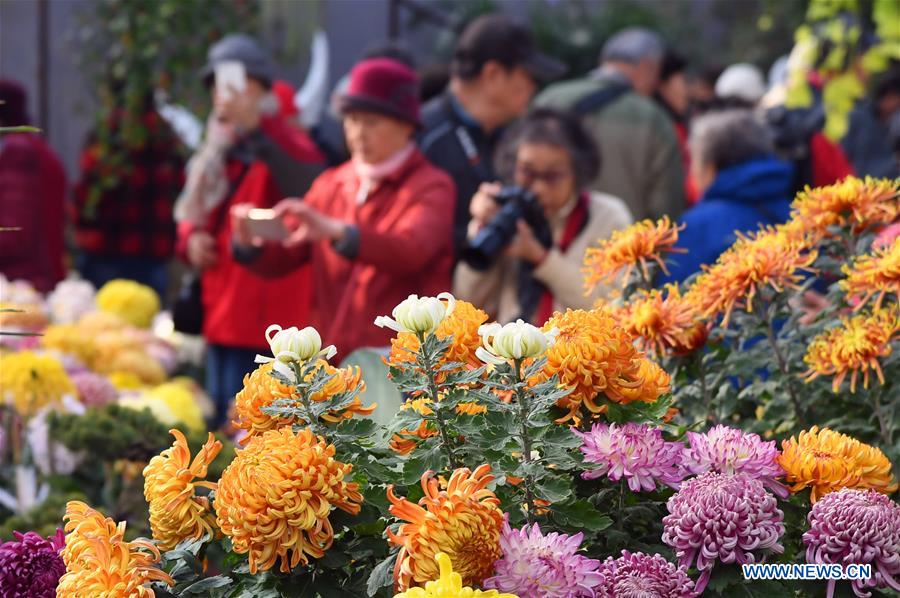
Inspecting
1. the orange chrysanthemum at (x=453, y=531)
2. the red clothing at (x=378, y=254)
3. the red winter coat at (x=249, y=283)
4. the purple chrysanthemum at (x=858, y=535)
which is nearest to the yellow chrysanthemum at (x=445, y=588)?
the orange chrysanthemum at (x=453, y=531)

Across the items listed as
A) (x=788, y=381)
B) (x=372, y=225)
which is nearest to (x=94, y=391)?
(x=372, y=225)

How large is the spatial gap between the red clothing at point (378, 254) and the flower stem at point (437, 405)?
7.08 ft

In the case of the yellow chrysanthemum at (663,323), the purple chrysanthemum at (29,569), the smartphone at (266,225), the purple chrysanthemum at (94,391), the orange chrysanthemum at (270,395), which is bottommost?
the purple chrysanthemum at (94,391)

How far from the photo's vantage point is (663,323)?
162cm

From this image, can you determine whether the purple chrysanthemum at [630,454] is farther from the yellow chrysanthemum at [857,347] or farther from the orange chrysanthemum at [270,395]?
the yellow chrysanthemum at [857,347]

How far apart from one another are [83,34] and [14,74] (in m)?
2.04

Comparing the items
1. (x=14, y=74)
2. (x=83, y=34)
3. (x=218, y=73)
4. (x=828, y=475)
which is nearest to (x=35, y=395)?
(x=218, y=73)

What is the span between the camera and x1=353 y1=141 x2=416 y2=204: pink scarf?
3592 millimetres

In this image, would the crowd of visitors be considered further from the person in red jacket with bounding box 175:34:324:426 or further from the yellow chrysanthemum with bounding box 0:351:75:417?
the yellow chrysanthemum with bounding box 0:351:75:417

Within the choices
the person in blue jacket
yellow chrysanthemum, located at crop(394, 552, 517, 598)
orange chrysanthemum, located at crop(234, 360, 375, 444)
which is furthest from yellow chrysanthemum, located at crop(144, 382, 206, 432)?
yellow chrysanthemum, located at crop(394, 552, 517, 598)

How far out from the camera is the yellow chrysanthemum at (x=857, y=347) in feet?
5.09

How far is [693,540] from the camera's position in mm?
1177

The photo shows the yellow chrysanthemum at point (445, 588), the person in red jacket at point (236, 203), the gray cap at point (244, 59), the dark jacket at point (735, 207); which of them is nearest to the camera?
the yellow chrysanthemum at point (445, 588)

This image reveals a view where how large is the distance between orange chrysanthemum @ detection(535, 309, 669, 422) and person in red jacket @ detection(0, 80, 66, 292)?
159 inches
